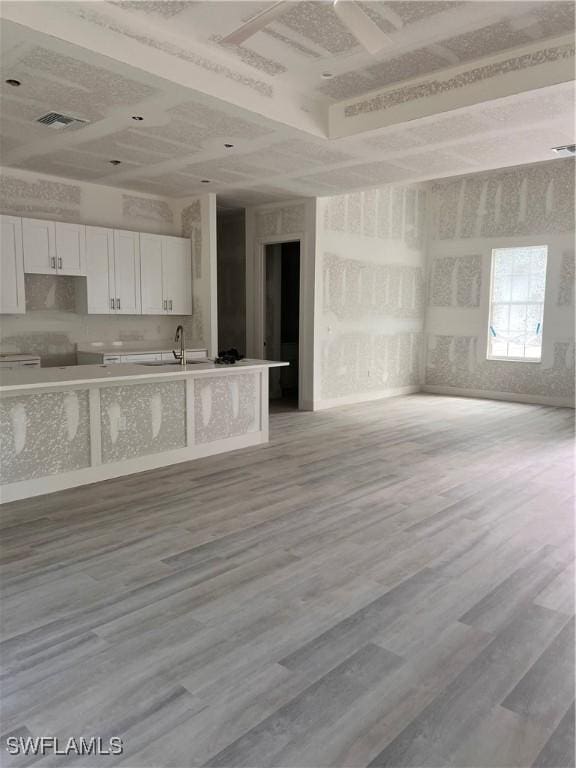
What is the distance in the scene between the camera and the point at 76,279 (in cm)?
636

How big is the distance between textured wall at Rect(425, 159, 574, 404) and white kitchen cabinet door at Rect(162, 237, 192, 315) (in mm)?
4442

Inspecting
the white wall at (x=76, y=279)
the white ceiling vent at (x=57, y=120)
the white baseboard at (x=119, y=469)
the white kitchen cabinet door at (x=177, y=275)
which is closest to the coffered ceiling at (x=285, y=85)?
the white ceiling vent at (x=57, y=120)

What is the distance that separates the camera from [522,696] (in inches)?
76.6

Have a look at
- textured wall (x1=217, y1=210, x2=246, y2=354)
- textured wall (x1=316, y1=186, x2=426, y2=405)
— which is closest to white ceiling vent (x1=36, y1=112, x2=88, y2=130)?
textured wall (x1=316, y1=186, x2=426, y2=405)

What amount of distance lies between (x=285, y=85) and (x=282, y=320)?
5397 mm

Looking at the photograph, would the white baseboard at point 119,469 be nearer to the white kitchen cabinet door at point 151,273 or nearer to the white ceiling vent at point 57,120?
the white kitchen cabinet door at point 151,273

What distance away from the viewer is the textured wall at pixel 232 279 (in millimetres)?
8617

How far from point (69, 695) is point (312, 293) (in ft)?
20.1

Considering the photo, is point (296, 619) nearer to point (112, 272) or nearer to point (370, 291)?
point (112, 272)

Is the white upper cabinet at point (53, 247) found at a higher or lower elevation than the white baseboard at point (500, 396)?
higher

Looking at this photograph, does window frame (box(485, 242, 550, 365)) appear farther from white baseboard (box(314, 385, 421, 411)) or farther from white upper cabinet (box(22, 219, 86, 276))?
white upper cabinet (box(22, 219, 86, 276))

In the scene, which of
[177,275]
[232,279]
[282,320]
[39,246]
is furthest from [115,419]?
[282,320]

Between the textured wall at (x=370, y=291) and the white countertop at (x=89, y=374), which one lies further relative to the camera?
the textured wall at (x=370, y=291)

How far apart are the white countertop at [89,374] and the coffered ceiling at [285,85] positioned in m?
1.95
